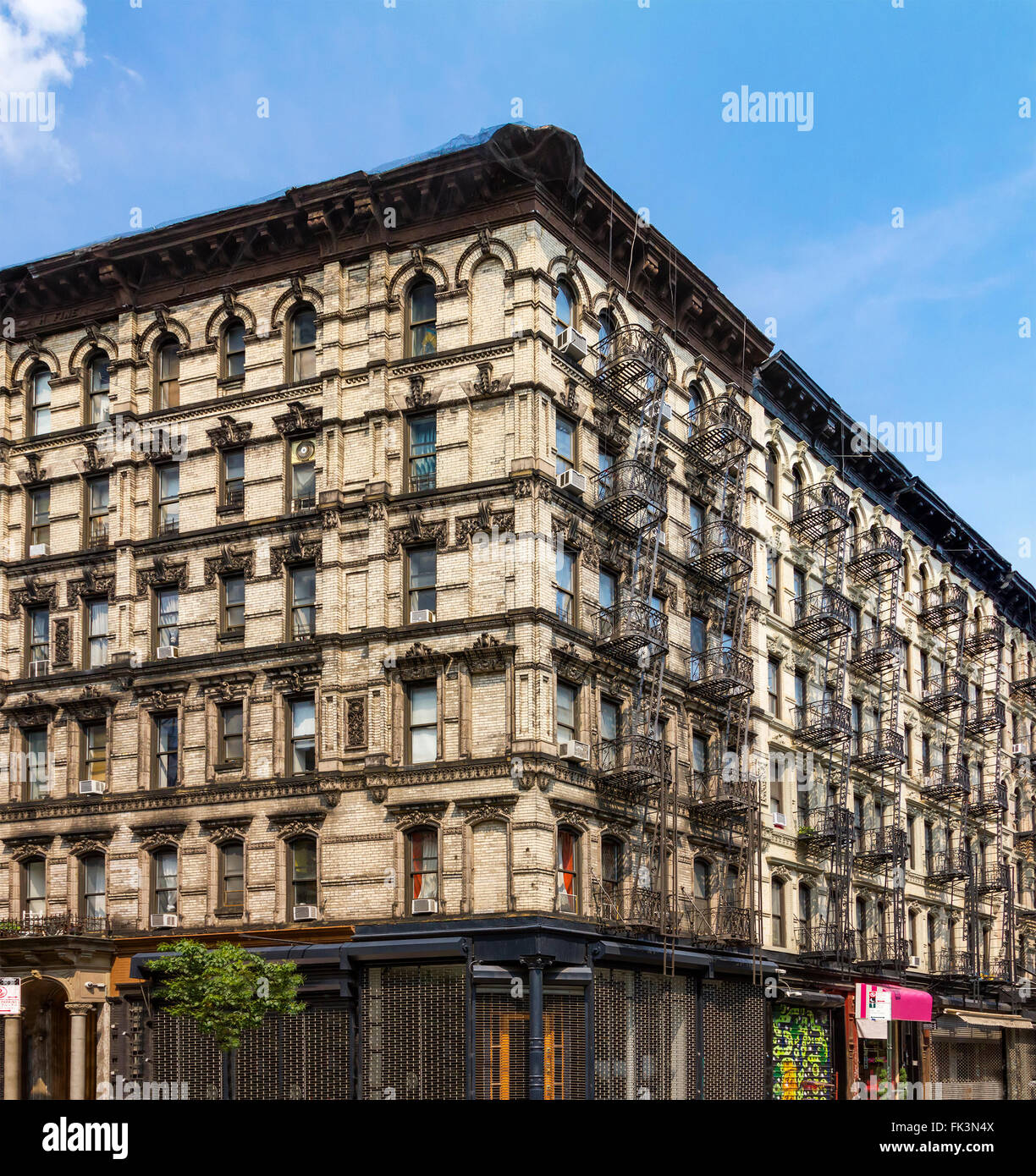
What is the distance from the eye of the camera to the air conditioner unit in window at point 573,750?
3022cm

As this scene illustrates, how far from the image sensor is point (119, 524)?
3569cm

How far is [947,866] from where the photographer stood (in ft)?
169

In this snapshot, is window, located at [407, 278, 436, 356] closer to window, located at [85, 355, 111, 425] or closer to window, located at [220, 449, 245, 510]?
window, located at [220, 449, 245, 510]

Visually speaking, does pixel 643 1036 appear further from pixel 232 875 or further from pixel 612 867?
pixel 232 875

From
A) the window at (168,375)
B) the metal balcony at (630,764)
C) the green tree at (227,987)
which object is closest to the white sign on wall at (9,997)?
the green tree at (227,987)

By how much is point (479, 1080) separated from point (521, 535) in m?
11.4

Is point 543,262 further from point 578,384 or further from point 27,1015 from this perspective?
point 27,1015

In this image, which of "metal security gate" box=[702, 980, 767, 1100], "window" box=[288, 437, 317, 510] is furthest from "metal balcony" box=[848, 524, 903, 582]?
"window" box=[288, 437, 317, 510]

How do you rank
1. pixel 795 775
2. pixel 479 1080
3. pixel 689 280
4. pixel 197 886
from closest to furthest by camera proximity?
1. pixel 479 1080
2. pixel 197 886
3. pixel 689 280
4. pixel 795 775

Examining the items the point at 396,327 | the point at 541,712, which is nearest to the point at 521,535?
the point at 541,712

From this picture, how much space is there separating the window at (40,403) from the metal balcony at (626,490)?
15.5 m

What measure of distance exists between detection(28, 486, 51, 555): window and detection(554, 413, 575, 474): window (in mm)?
14346

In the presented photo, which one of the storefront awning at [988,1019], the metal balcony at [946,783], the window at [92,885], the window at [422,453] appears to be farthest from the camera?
the metal balcony at [946,783]

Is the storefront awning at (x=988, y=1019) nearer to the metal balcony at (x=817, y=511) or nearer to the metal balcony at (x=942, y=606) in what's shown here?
the metal balcony at (x=942, y=606)
